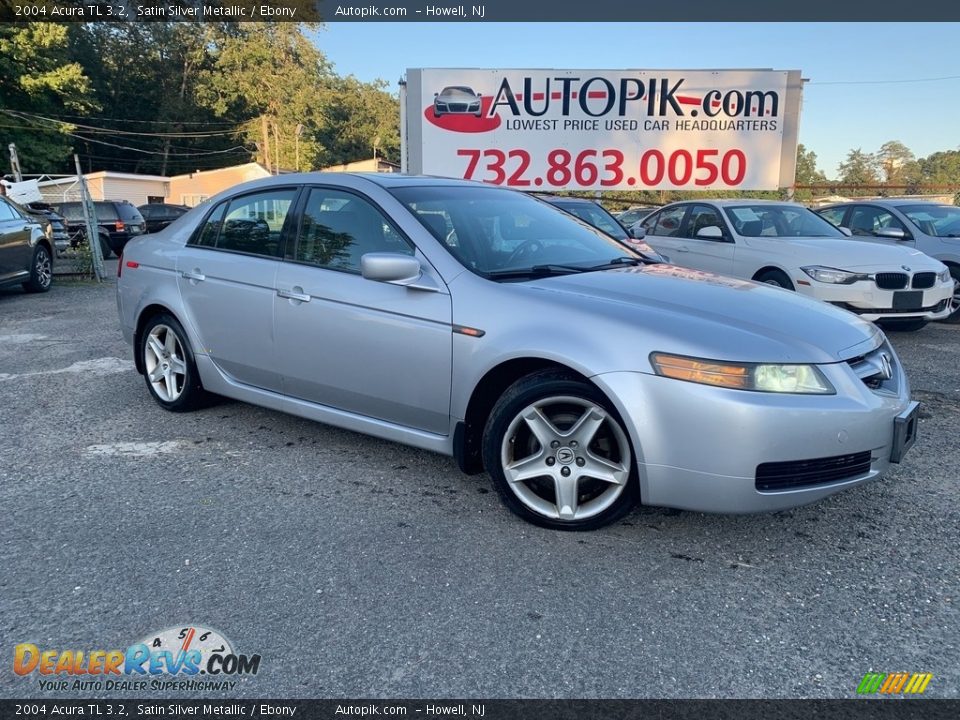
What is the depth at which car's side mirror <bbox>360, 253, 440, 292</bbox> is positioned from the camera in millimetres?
3467

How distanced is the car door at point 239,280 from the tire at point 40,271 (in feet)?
26.6

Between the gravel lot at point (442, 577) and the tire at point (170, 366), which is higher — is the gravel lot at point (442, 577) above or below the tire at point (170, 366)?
below

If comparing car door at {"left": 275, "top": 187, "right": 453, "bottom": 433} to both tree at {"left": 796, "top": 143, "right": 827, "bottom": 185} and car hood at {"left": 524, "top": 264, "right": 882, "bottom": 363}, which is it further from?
tree at {"left": 796, "top": 143, "right": 827, "bottom": 185}

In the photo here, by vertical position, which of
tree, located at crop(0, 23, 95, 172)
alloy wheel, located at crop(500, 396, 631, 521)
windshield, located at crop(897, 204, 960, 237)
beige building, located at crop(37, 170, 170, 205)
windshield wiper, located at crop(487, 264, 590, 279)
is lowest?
alloy wheel, located at crop(500, 396, 631, 521)

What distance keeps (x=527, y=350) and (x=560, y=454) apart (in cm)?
47

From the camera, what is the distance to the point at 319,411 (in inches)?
160

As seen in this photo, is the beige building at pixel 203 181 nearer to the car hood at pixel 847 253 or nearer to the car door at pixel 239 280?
the car hood at pixel 847 253

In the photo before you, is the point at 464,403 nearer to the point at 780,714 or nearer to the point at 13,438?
the point at 780,714

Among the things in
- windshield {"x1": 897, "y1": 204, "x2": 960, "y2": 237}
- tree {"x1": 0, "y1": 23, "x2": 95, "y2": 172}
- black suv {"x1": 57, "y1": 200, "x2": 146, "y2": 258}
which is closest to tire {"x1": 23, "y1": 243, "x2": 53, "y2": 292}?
black suv {"x1": 57, "y1": 200, "x2": 146, "y2": 258}

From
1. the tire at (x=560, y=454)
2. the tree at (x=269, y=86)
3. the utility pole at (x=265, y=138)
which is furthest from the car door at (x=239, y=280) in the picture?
the utility pole at (x=265, y=138)

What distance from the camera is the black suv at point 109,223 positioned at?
65.6ft

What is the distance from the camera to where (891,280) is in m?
7.39

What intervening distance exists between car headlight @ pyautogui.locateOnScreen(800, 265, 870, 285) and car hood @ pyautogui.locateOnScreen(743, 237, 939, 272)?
0.19 ft

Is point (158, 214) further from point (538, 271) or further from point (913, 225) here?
point (538, 271)
